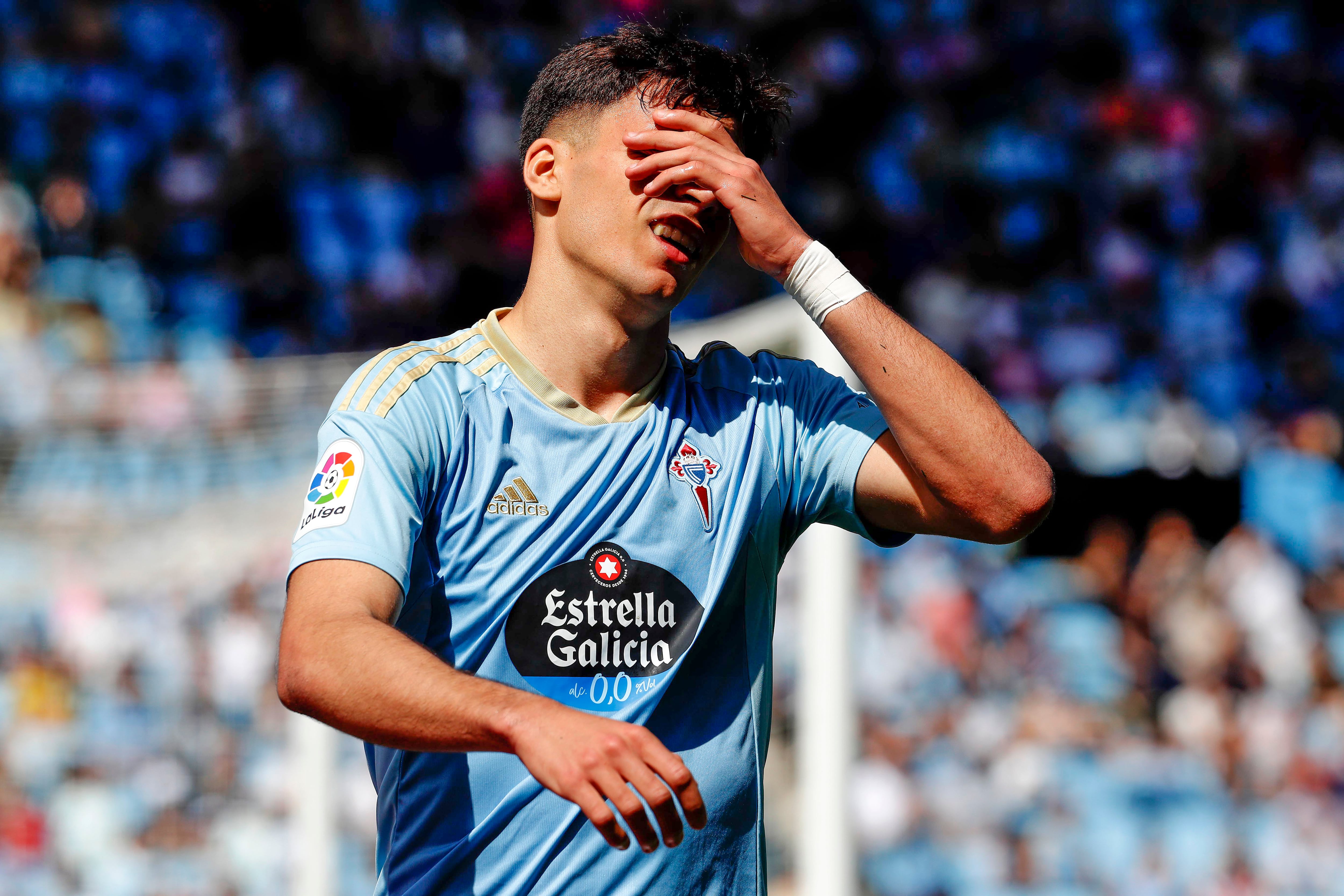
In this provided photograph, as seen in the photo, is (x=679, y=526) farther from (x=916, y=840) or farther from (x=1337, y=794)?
(x=1337, y=794)

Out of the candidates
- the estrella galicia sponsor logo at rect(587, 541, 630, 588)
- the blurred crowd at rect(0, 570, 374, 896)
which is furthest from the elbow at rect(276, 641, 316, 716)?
the blurred crowd at rect(0, 570, 374, 896)

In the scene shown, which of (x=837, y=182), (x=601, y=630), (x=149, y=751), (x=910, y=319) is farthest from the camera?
(x=837, y=182)

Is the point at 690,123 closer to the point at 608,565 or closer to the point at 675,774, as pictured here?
the point at 608,565

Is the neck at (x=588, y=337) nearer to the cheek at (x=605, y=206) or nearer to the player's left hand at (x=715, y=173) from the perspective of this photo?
the cheek at (x=605, y=206)

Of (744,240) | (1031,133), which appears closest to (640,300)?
(744,240)

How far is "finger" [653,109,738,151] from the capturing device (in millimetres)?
2045

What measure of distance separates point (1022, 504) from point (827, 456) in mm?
325

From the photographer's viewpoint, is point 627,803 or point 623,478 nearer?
point 627,803

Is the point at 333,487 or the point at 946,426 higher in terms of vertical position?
the point at 946,426

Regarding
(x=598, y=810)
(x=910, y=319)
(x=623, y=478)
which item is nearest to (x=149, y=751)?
(x=623, y=478)

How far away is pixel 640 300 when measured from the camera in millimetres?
2066

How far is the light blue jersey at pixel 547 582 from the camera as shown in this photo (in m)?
1.88

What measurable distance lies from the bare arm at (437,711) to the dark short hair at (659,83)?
2.82 ft

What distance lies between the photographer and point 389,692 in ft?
5.11
